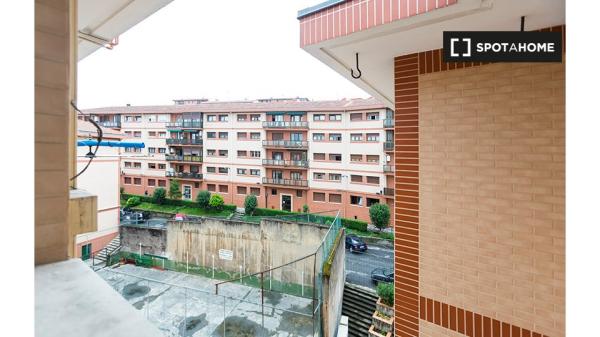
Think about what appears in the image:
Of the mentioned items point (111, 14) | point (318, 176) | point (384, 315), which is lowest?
point (384, 315)

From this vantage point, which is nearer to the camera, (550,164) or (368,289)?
(550,164)

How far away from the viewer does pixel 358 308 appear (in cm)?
1370

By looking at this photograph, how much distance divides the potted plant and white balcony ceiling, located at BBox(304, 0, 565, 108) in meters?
10.5

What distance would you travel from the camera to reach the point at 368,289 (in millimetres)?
14602

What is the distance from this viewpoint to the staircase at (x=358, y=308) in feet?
41.9

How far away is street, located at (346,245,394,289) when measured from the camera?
16.3 meters

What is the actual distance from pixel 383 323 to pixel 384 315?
1.20 feet

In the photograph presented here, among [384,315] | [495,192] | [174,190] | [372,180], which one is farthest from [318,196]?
[495,192]

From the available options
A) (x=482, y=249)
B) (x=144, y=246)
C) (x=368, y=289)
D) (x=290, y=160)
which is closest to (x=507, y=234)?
(x=482, y=249)

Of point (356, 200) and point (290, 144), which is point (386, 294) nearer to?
point (356, 200)

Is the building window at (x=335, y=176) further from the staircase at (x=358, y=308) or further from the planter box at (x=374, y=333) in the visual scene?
the planter box at (x=374, y=333)

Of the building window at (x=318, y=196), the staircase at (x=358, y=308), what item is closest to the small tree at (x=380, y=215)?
the building window at (x=318, y=196)

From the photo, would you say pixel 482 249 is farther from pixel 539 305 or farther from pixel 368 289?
pixel 368 289
